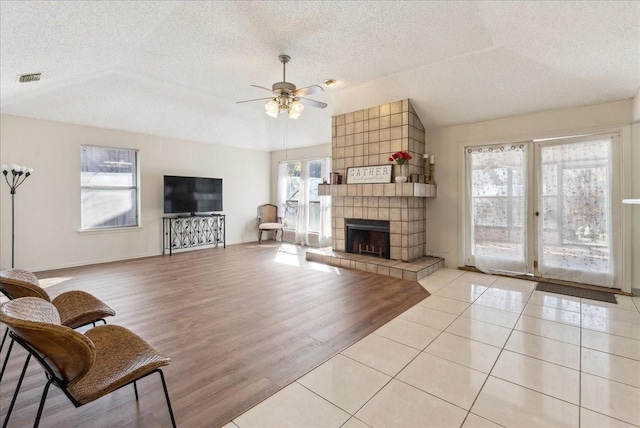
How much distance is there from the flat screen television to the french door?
5319 mm

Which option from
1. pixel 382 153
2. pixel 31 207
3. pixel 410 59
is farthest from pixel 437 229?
pixel 31 207

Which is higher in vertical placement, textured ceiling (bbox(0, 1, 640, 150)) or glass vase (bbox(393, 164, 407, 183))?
textured ceiling (bbox(0, 1, 640, 150))

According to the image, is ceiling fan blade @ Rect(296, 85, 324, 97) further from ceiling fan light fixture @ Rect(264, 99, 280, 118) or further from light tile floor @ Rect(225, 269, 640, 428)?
light tile floor @ Rect(225, 269, 640, 428)

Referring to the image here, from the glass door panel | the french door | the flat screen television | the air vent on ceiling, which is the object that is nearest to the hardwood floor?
the flat screen television

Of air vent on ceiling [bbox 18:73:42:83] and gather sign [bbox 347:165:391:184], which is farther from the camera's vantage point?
gather sign [bbox 347:165:391:184]

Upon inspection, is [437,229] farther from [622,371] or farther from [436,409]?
[436,409]

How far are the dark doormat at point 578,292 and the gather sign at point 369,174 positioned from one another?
2587mm

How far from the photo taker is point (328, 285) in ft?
13.8

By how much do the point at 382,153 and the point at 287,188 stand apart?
3627 mm

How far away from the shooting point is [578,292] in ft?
12.6

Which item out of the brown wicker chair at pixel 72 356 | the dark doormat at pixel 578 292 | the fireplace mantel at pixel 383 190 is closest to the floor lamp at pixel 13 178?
the brown wicker chair at pixel 72 356

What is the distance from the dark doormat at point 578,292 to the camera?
362 centimetres

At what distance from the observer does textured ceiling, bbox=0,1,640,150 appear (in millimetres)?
2686

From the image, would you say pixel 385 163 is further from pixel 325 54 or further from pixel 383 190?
pixel 325 54
